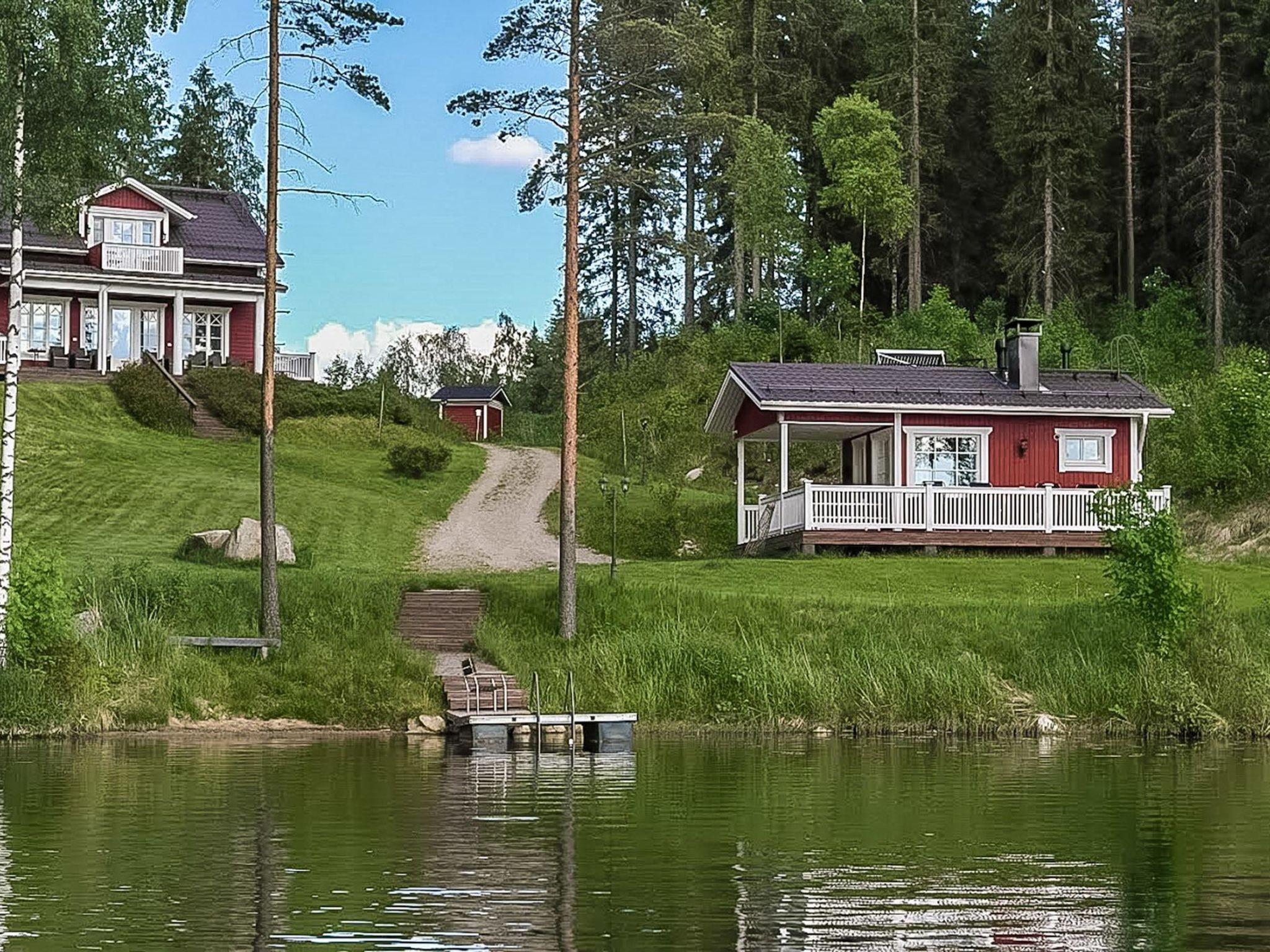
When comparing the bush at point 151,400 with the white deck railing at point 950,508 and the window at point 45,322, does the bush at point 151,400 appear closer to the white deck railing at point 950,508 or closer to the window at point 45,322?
the window at point 45,322

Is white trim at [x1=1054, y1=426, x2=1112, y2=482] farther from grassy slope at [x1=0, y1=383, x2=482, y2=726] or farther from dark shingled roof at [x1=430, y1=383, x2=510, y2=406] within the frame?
dark shingled roof at [x1=430, y1=383, x2=510, y2=406]

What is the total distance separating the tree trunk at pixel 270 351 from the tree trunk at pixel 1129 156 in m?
40.5

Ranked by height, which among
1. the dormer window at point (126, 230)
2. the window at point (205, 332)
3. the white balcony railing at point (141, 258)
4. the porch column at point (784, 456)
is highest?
the dormer window at point (126, 230)

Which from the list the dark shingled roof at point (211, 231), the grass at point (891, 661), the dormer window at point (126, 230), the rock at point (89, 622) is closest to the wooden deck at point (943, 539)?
the grass at point (891, 661)

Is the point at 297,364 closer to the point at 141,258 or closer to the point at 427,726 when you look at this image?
the point at 141,258

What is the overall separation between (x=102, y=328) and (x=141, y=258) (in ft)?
12.1

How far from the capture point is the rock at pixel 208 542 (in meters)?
34.9

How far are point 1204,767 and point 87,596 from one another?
16373mm

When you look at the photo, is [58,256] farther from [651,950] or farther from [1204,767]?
[651,950]

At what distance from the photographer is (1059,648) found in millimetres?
27125

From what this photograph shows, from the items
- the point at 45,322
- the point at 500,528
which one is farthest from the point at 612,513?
the point at 45,322

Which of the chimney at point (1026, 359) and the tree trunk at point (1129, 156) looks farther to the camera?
the tree trunk at point (1129, 156)

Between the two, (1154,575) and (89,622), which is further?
(1154,575)

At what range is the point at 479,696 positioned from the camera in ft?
82.4
